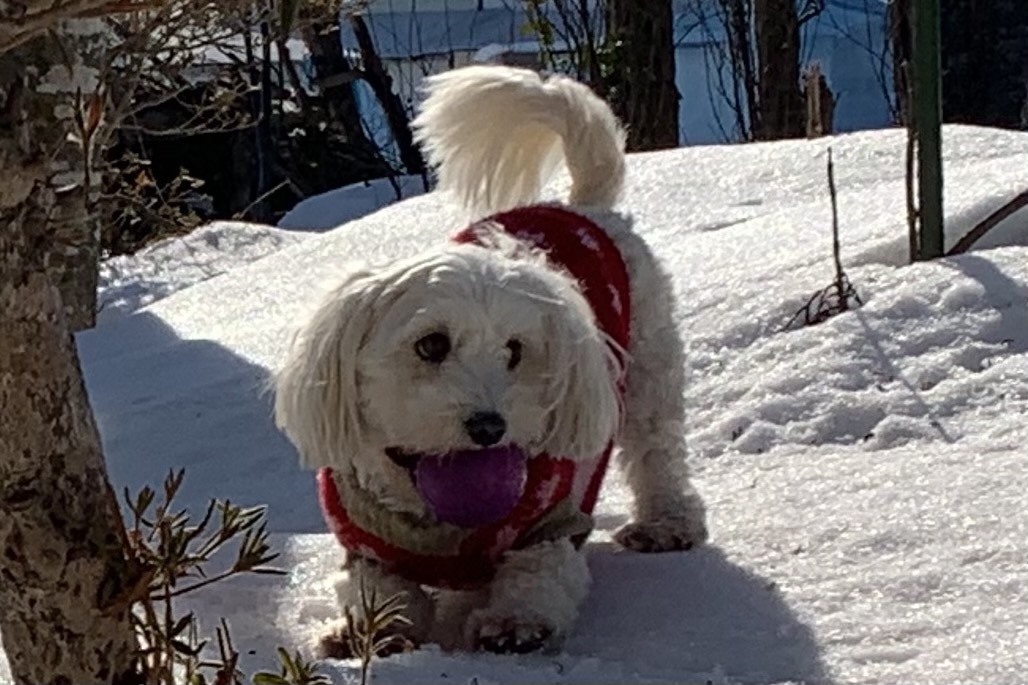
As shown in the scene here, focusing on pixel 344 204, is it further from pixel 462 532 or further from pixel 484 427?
pixel 484 427

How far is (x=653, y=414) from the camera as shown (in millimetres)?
3473

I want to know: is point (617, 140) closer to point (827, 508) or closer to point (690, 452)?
point (690, 452)

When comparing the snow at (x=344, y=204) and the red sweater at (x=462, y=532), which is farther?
the snow at (x=344, y=204)

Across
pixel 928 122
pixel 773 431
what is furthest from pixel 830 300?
pixel 773 431

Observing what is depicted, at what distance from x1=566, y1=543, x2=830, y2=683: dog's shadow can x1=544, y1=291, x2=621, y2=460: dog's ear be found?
273mm

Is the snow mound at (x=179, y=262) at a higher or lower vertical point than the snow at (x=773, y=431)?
lower

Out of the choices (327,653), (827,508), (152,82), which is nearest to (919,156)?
(827,508)

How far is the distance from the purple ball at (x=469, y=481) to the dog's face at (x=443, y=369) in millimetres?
27

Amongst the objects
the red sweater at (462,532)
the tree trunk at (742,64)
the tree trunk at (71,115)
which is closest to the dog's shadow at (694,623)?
the red sweater at (462,532)

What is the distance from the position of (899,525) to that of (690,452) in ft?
2.91

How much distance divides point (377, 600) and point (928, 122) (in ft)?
8.13

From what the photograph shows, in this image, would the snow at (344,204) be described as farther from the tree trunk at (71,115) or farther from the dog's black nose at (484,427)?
the dog's black nose at (484,427)

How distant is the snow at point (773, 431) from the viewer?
8.74 ft

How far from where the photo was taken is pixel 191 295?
6332 mm
